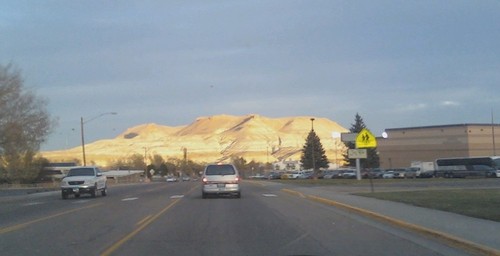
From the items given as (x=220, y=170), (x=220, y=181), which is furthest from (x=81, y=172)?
(x=220, y=181)

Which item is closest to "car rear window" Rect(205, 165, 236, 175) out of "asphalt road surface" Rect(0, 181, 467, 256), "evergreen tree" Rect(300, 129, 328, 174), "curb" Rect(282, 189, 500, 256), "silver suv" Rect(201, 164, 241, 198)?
"silver suv" Rect(201, 164, 241, 198)

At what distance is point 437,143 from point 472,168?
51856 mm

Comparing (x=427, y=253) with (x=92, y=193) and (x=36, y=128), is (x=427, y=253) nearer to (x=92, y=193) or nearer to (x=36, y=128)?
(x=92, y=193)

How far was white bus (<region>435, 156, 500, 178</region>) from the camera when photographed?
259 feet

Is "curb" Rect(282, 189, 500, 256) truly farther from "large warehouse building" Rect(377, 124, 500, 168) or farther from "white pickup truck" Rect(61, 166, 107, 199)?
"large warehouse building" Rect(377, 124, 500, 168)

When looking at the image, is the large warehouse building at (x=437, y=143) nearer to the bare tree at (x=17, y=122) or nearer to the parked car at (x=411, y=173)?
the parked car at (x=411, y=173)

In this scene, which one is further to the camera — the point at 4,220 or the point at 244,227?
the point at 4,220

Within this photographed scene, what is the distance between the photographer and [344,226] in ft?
59.0

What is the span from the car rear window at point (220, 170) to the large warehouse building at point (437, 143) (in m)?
100.0

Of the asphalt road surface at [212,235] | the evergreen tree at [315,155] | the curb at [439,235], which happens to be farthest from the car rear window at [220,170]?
the evergreen tree at [315,155]

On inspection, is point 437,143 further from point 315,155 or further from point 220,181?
point 220,181

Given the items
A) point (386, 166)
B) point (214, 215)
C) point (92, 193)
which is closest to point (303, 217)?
point (214, 215)

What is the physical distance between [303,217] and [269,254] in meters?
8.83

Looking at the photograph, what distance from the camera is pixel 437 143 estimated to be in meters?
133
